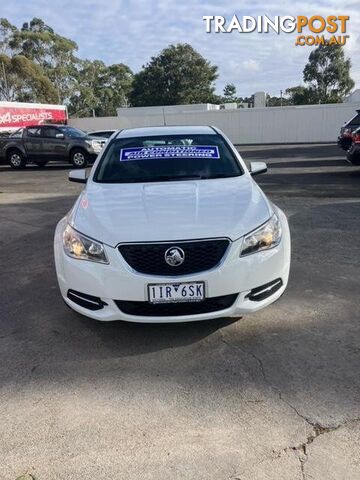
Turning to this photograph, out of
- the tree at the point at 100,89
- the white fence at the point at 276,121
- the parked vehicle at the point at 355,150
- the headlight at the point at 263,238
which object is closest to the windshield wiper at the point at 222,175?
the headlight at the point at 263,238

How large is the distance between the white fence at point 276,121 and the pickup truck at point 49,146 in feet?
50.7

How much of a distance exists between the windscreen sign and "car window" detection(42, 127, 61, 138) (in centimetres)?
Answer: 1280

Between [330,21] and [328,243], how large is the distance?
1001 inches

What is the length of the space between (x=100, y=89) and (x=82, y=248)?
62888 mm

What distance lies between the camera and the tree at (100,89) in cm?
5684

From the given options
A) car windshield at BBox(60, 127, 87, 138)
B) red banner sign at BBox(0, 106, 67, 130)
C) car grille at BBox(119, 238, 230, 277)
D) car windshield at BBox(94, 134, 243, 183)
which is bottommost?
car grille at BBox(119, 238, 230, 277)

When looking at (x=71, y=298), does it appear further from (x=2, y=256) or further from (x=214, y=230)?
(x=2, y=256)

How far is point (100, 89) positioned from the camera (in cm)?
6159

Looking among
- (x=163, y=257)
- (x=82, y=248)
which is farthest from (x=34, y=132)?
(x=163, y=257)

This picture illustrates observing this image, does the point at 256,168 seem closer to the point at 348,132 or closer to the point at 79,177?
the point at 79,177

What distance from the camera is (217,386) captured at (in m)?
2.76

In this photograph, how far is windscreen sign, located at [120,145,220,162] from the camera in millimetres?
4441

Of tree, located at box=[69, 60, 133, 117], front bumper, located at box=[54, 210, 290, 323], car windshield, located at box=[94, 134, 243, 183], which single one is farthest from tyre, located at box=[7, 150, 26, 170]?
tree, located at box=[69, 60, 133, 117]

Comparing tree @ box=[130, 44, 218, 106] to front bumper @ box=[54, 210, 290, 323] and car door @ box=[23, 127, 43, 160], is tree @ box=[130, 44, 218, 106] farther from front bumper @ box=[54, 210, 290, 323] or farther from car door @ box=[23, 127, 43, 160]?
front bumper @ box=[54, 210, 290, 323]
